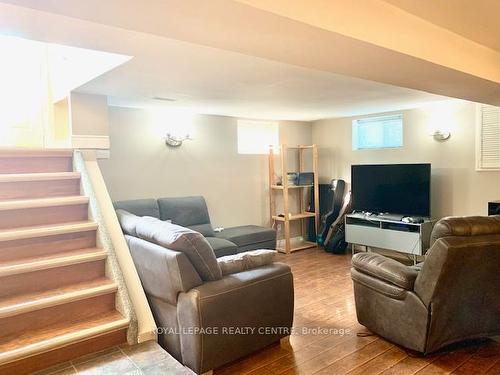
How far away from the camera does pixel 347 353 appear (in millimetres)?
2641

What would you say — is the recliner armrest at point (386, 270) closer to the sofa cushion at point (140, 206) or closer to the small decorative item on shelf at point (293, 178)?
the sofa cushion at point (140, 206)

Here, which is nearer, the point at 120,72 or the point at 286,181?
the point at 120,72

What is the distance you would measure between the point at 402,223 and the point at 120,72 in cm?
379

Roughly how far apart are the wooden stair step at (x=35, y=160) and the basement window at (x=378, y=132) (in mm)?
4262

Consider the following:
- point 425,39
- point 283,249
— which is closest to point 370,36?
point 425,39

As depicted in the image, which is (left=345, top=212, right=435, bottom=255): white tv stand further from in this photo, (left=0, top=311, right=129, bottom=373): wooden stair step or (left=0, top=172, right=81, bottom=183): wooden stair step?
(left=0, top=172, right=81, bottom=183): wooden stair step

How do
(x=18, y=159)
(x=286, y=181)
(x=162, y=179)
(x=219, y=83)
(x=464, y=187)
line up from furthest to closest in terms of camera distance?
(x=286, y=181) → (x=162, y=179) → (x=464, y=187) → (x=219, y=83) → (x=18, y=159)

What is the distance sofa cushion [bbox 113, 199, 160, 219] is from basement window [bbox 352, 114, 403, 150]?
129 inches

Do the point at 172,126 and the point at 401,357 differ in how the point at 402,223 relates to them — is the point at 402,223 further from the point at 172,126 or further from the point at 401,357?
the point at 172,126

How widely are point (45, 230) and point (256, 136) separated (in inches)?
159

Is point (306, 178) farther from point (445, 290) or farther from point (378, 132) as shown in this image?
point (445, 290)

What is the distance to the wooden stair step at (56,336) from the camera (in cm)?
192

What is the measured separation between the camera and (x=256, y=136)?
6016mm

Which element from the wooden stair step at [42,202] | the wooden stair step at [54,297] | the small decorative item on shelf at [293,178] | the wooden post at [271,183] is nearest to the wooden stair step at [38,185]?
the wooden stair step at [42,202]
